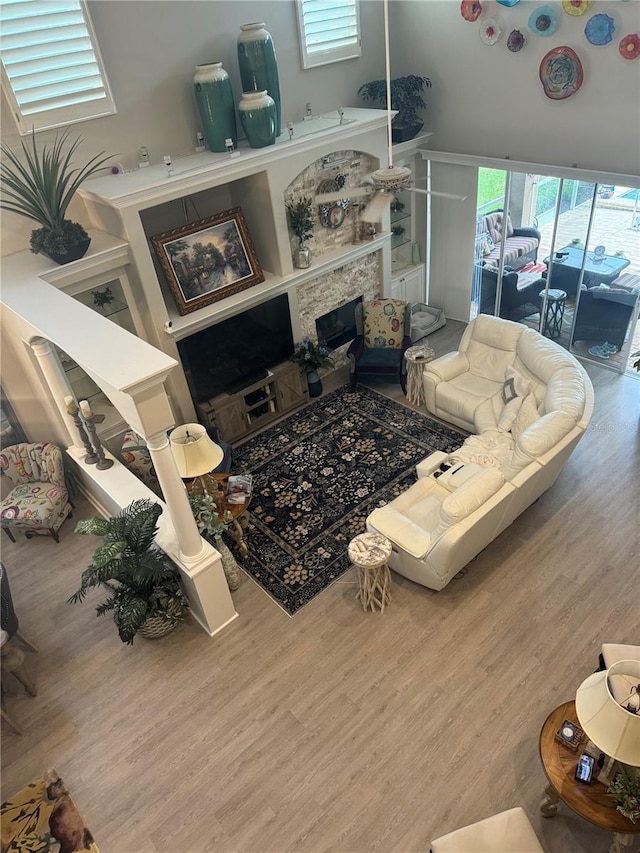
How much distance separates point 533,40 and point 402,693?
Answer: 6.83 meters

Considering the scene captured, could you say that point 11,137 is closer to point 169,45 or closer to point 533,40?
point 169,45

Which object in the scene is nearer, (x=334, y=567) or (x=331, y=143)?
(x=334, y=567)

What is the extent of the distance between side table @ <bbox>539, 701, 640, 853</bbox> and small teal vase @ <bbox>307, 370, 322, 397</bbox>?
187 inches

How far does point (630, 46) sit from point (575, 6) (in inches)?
28.5

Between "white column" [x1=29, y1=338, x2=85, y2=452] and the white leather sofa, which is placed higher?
"white column" [x1=29, y1=338, x2=85, y2=452]

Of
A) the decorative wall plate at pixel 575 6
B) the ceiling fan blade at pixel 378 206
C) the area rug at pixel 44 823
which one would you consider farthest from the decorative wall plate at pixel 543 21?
the area rug at pixel 44 823

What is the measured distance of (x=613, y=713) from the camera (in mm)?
2678

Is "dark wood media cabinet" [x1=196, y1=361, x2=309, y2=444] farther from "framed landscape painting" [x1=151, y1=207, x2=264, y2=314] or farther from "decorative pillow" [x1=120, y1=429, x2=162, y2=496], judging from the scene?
"framed landscape painting" [x1=151, y1=207, x2=264, y2=314]

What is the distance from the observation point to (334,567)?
18.1 feet

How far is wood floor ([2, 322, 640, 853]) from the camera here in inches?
155

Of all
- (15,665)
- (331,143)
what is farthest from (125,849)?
(331,143)

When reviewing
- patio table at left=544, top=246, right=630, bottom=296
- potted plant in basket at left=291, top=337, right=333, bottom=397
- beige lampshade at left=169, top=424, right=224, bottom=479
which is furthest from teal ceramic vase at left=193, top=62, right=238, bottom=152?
patio table at left=544, top=246, right=630, bottom=296

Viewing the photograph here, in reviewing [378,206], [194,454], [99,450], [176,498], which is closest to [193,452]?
[194,454]

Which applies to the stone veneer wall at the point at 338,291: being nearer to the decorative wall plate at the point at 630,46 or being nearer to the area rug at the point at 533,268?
the area rug at the point at 533,268
